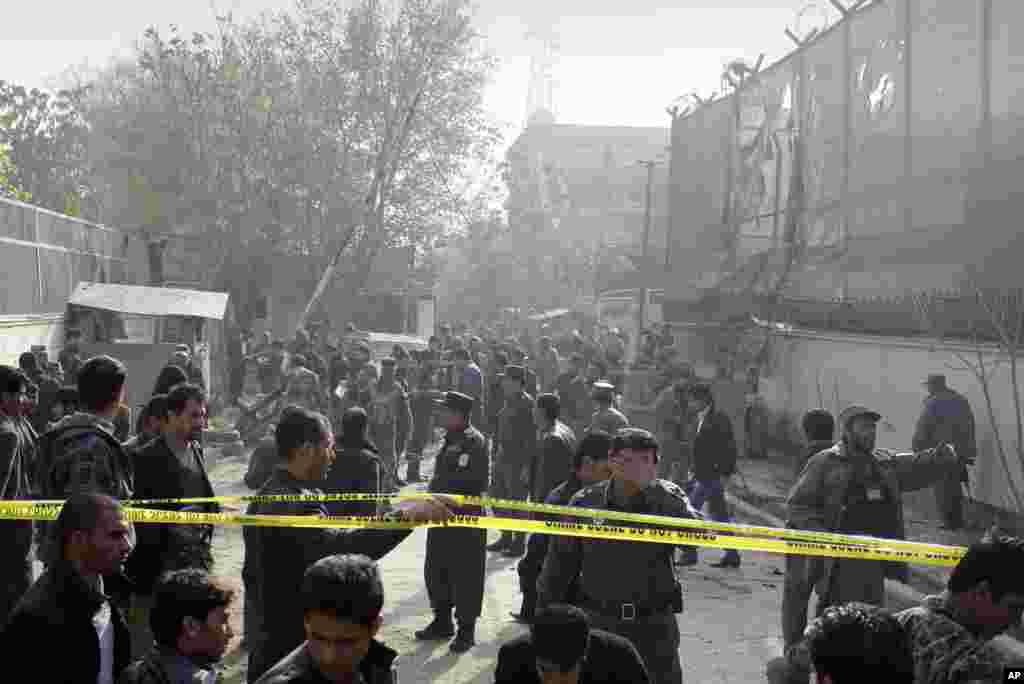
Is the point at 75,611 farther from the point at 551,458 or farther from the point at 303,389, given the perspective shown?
the point at 303,389

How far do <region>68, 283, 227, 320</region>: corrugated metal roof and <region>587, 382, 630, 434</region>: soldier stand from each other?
425 inches

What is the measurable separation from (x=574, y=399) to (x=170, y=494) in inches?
425

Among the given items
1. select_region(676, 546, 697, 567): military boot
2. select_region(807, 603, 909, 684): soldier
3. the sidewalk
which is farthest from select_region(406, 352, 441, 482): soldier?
select_region(807, 603, 909, 684): soldier

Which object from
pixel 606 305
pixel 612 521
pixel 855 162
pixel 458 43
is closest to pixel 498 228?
pixel 606 305

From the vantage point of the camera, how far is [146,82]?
130 feet

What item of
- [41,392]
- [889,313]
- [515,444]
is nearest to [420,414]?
[515,444]

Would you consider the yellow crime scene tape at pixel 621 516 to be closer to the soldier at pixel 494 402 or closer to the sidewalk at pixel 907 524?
the sidewalk at pixel 907 524

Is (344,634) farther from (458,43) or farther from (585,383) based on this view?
(458,43)

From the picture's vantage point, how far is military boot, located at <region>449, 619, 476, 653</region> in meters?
7.57

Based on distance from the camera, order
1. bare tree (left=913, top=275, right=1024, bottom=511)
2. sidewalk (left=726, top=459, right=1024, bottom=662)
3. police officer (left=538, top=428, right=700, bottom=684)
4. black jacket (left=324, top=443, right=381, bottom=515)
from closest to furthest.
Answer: police officer (left=538, top=428, right=700, bottom=684) → black jacket (left=324, top=443, right=381, bottom=515) → sidewalk (left=726, top=459, right=1024, bottom=662) → bare tree (left=913, top=275, right=1024, bottom=511)

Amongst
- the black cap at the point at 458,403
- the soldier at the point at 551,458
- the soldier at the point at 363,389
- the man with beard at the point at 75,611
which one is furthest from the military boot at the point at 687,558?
the man with beard at the point at 75,611

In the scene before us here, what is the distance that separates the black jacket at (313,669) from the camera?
279cm

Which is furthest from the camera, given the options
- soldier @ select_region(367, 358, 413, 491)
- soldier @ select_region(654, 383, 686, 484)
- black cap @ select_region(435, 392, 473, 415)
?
soldier @ select_region(367, 358, 413, 491)

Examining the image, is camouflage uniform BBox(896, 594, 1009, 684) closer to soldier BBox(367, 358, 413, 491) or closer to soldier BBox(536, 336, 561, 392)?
soldier BBox(367, 358, 413, 491)
